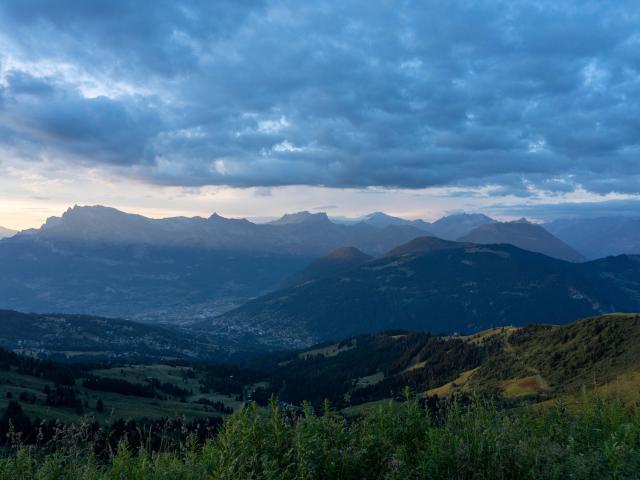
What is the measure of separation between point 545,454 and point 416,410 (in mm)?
3748

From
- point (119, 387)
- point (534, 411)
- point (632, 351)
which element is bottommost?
point (119, 387)

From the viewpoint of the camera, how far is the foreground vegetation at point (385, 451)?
1102 centimetres

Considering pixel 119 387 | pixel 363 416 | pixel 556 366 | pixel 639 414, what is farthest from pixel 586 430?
pixel 556 366

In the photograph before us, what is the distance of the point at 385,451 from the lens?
40.4 ft

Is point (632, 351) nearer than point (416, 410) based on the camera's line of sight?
No

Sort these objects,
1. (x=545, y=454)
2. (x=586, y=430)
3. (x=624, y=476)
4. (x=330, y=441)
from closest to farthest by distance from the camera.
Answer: (x=624, y=476), (x=545, y=454), (x=330, y=441), (x=586, y=430)

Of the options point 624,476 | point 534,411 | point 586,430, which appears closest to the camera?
point 624,476

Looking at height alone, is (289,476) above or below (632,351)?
above

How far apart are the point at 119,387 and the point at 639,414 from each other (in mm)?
186111

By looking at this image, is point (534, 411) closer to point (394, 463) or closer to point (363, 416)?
point (363, 416)

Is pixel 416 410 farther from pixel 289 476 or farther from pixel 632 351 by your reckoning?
pixel 632 351

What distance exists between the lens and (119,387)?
17225cm

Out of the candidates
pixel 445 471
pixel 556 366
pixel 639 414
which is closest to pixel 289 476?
pixel 445 471

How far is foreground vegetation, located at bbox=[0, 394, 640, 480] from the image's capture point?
11016mm
